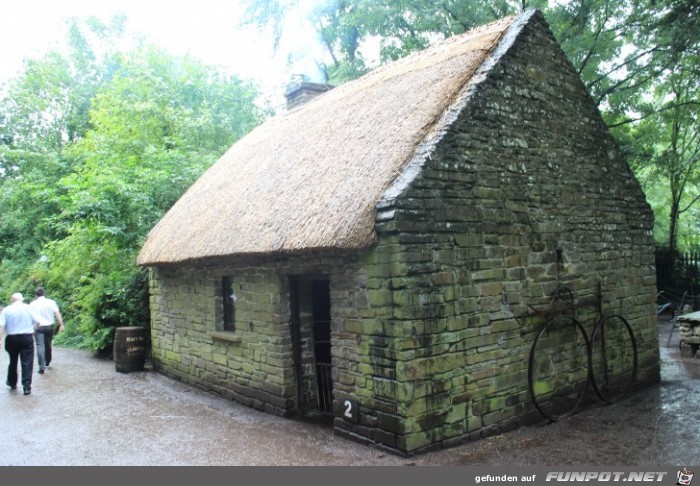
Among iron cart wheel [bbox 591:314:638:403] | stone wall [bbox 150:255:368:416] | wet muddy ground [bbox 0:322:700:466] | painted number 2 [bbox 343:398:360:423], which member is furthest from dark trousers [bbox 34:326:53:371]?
iron cart wheel [bbox 591:314:638:403]

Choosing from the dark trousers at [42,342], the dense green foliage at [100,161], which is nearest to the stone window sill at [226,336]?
the dense green foliage at [100,161]

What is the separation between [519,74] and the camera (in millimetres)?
6746

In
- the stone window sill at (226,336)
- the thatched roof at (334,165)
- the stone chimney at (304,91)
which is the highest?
the stone chimney at (304,91)

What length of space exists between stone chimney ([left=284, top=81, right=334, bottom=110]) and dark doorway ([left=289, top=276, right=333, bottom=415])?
6187 mm

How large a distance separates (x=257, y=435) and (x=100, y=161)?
35.8ft

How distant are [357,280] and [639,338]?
5223mm

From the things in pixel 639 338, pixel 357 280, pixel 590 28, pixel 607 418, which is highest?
pixel 590 28

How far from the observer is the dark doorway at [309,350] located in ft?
24.1

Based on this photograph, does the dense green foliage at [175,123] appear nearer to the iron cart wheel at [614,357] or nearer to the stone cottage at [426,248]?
the stone cottage at [426,248]

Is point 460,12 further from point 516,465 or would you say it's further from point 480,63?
point 516,465

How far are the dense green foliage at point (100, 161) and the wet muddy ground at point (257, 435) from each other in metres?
4.38

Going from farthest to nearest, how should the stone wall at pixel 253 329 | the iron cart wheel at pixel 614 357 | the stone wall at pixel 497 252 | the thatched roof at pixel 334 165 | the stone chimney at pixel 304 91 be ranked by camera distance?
the stone chimney at pixel 304 91 < the iron cart wheel at pixel 614 357 < the stone wall at pixel 253 329 < the thatched roof at pixel 334 165 < the stone wall at pixel 497 252

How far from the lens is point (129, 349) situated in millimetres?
11125

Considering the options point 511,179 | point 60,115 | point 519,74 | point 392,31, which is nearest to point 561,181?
point 511,179
